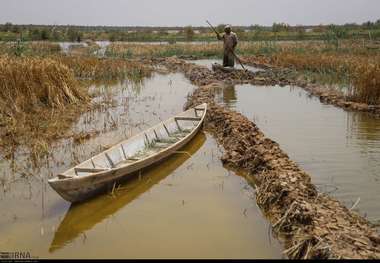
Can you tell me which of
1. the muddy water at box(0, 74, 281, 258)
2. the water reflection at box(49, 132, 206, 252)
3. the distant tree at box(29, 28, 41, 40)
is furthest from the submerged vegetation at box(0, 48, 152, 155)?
the distant tree at box(29, 28, 41, 40)

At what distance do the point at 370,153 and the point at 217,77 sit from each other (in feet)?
33.4

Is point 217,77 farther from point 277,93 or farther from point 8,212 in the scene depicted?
point 8,212

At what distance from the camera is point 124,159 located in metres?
7.11

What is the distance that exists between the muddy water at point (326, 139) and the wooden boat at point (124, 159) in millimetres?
1776

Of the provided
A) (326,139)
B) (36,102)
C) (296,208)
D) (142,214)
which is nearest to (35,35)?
(36,102)

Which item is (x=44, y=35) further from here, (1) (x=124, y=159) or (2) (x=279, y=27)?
(1) (x=124, y=159)

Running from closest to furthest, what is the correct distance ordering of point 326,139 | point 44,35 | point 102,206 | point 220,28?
point 102,206 < point 326,139 < point 220,28 < point 44,35

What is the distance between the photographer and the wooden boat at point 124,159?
5280mm

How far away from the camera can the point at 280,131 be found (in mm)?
9367

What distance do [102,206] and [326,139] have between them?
4782 mm

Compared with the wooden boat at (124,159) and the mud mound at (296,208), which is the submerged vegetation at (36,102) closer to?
the wooden boat at (124,159)

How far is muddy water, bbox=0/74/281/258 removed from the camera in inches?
184

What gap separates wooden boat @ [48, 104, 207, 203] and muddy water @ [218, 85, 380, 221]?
5.83ft

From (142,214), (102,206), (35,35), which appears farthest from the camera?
(35,35)
